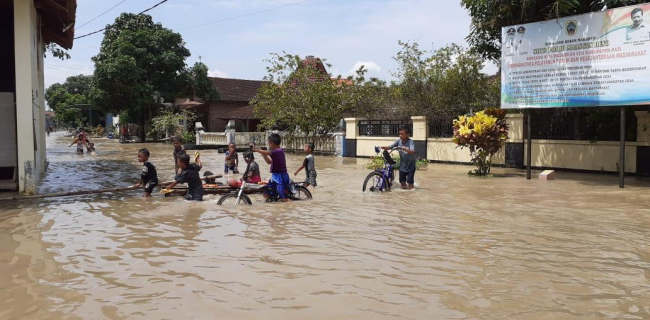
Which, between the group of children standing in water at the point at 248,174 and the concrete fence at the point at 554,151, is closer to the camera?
the group of children standing in water at the point at 248,174

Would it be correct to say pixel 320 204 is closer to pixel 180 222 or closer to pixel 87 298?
pixel 180 222

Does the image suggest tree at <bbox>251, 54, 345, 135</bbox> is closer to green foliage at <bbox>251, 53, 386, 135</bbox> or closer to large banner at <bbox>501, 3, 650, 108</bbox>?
green foliage at <bbox>251, 53, 386, 135</bbox>

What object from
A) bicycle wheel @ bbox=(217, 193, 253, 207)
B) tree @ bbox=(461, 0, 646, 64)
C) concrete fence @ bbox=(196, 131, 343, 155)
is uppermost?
tree @ bbox=(461, 0, 646, 64)

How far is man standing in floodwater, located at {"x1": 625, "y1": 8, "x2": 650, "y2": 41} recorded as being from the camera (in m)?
12.9

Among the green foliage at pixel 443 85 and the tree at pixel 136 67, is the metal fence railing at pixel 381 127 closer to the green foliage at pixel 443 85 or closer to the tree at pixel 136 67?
the green foliage at pixel 443 85

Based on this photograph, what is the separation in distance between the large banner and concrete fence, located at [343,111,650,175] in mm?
3138

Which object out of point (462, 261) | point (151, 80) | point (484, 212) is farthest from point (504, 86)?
point (151, 80)

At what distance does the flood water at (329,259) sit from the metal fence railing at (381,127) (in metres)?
12.4

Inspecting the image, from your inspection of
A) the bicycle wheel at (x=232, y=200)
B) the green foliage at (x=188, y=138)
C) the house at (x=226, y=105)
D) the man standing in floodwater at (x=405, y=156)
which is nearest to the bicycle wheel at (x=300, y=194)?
the bicycle wheel at (x=232, y=200)

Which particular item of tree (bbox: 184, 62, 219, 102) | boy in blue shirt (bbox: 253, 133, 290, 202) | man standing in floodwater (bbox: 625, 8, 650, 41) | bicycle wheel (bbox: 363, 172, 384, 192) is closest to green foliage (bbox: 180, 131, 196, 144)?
tree (bbox: 184, 62, 219, 102)

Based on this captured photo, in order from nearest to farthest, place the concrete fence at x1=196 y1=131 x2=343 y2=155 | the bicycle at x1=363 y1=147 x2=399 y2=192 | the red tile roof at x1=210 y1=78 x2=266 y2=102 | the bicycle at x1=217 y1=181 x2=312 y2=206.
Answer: the bicycle at x1=217 y1=181 x2=312 y2=206 → the bicycle at x1=363 y1=147 x2=399 y2=192 → the concrete fence at x1=196 y1=131 x2=343 y2=155 → the red tile roof at x1=210 y1=78 x2=266 y2=102

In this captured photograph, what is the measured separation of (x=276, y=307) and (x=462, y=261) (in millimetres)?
2609

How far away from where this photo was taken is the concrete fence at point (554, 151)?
1622 centimetres

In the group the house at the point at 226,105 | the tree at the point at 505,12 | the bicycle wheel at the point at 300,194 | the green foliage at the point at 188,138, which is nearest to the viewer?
the bicycle wheel at the point at 300,194
